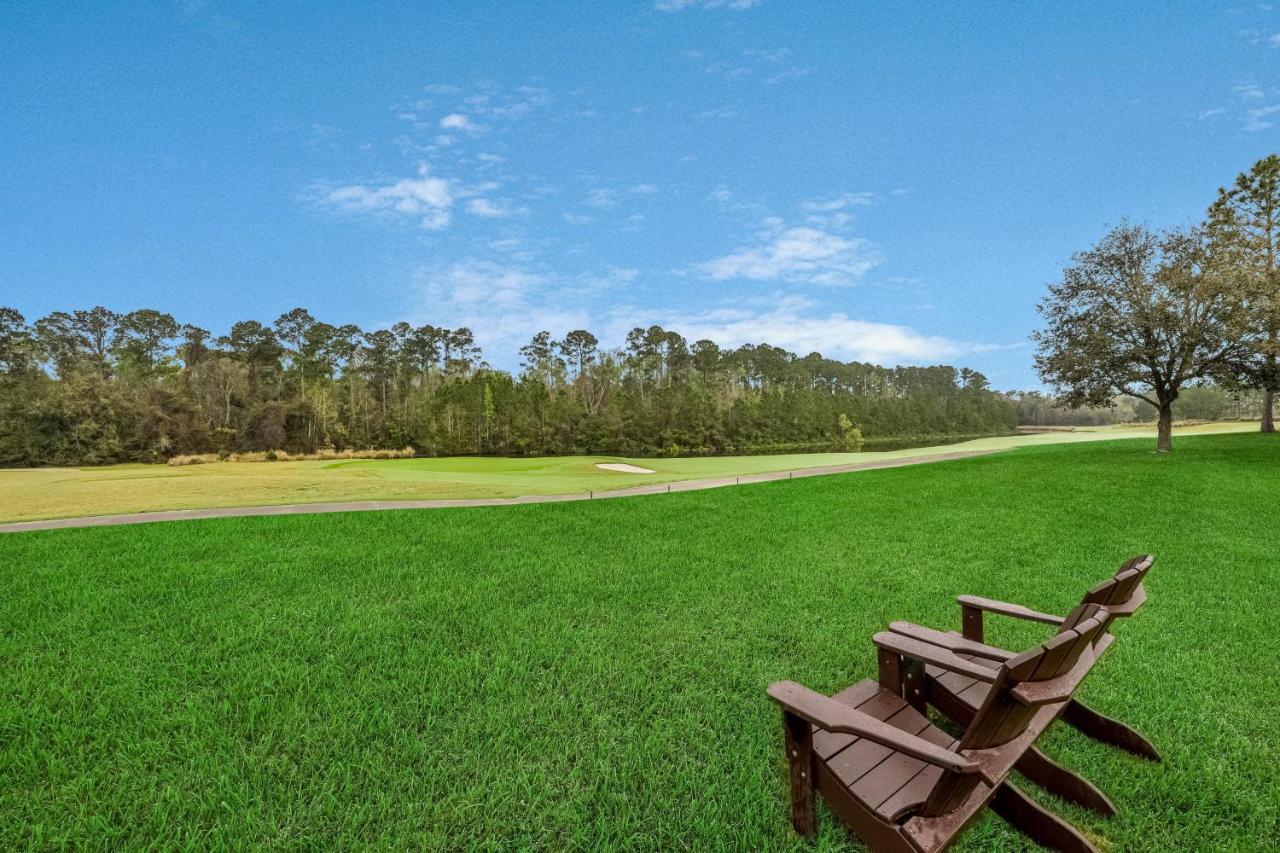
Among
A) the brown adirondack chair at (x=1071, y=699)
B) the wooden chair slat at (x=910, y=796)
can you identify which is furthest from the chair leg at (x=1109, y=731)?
the wooden chair slat at (x=910, y=796)

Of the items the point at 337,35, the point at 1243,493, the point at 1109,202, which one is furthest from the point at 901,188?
the point at 337,35

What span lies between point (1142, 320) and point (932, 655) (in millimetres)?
18871

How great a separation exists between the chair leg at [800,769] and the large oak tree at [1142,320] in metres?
19.2

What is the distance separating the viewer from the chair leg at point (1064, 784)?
209 cm

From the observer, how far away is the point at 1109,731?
2.50 metres

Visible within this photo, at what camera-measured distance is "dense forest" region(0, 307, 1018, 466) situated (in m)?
27.8

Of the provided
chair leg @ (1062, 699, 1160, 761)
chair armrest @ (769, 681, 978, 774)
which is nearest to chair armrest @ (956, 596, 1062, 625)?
chair leg @ (1062, 699, 1160, 761)

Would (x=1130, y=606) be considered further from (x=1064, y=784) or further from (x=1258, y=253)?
(x=1258, y=253)

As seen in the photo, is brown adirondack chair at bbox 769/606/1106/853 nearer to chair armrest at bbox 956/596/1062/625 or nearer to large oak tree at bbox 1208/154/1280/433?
chair armrest at bbox 956/596/1062/625

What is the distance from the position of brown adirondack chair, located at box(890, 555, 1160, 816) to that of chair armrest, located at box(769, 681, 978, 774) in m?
0.57

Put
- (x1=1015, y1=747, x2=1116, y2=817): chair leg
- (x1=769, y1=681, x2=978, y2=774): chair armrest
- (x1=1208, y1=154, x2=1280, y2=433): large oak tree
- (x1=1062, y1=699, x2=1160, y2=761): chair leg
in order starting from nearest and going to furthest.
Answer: (x1=769, y1=681, x2=978, y2=774): chair armrest
(x1=1015, y1=747, x2=1116, y2=817): chair leg
(x1=1062, y1=699, x2=1160, y2=761): chair leg
(x1=1208, y1=154, x2=1280, y2=433): large oak tree

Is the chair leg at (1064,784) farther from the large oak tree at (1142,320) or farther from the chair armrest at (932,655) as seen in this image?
the large oak tree at (1142,320)

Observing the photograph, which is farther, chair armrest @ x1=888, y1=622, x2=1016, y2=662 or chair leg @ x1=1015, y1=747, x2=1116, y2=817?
chair armrest @ x1=888, y1=622, x2=1016, y2=662

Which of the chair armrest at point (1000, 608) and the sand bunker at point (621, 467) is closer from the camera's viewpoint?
the chair armrest at point (1000, 608)
